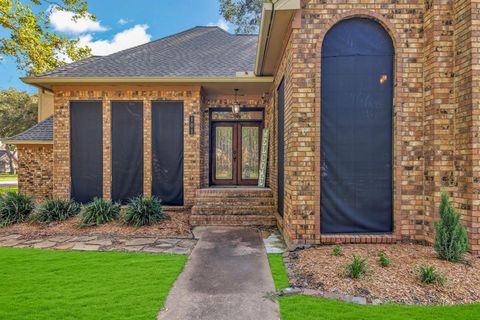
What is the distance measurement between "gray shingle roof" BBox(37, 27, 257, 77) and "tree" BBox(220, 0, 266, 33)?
8.38 metres

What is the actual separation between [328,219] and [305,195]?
0.57 meters

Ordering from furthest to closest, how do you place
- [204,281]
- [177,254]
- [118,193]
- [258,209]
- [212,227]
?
[118,193] < [258,209] < [212,227] < [177,254] < [204,281]

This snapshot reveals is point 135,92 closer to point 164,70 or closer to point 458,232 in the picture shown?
point 164,70

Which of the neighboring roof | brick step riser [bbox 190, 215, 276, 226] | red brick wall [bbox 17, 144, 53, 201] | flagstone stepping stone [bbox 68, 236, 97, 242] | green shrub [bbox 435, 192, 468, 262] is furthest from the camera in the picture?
red brick wall [bbox 17, 144, 53, 201]

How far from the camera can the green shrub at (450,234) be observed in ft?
11.8

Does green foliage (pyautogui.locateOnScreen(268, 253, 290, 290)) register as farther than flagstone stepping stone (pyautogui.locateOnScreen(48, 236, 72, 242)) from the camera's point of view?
No

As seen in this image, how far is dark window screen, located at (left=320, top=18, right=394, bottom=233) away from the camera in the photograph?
459 cm

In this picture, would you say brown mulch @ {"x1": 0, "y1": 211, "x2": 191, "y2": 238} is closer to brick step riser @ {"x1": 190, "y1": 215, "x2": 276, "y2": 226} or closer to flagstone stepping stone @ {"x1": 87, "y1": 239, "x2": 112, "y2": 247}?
brick step riser @ {"x1": 190, "y1": 215, "x2": 276, "y2": 226}

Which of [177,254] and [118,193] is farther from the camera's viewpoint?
[118,193]

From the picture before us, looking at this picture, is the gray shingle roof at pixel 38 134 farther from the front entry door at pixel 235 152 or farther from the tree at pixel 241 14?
the tree at pixel 241 14

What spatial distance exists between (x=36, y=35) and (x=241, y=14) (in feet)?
41.1

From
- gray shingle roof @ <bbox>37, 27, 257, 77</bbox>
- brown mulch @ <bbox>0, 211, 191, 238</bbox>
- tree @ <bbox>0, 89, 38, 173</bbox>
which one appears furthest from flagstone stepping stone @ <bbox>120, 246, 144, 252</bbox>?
tree @ <bbox>0, 89, 38, 173</bbox>

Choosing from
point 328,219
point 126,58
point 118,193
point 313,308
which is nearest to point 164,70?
point 126,58

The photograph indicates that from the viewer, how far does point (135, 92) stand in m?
7.67
